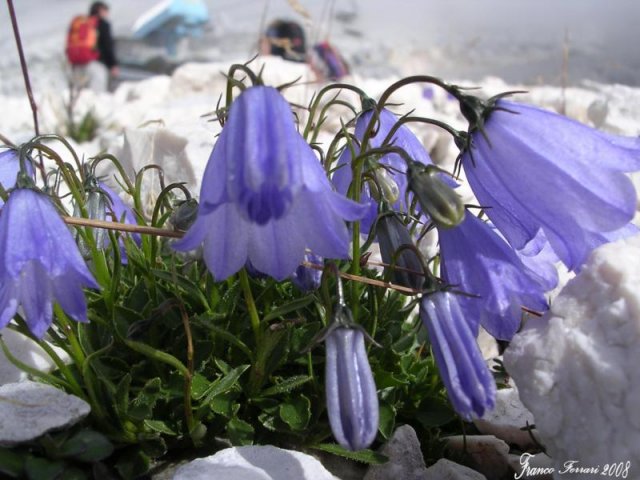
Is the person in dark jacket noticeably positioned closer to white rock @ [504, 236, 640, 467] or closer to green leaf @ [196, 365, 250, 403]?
green leaf @ [196, 365, 250, 403]

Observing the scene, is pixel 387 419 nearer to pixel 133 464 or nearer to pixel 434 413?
pixel 434 413

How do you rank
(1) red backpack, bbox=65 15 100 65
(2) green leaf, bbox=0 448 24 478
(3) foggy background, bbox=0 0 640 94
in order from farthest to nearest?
(3) foggy background, bbox=0 0 640 94, (1) red backpack, bbox=65 15 100 65, (2) green leaf, bbox=0 448 24 478

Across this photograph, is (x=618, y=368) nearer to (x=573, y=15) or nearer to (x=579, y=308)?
(x=579, y=308)

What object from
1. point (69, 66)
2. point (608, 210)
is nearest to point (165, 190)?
point (608, 210)

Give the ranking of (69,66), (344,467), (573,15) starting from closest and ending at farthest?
(344,467)
(69,66)
(573,15)

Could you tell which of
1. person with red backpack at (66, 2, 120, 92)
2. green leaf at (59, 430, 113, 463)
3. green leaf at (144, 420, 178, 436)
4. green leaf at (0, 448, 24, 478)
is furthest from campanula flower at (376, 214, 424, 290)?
person with red backpack at (66, 2, 120, 92)

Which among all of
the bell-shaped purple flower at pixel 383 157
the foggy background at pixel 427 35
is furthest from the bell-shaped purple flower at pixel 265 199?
the foggy background at pixel 427 35

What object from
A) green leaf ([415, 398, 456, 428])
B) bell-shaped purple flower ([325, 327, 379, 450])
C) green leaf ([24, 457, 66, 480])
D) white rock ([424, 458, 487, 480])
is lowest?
white rock ([424, 458, 487, 480])
